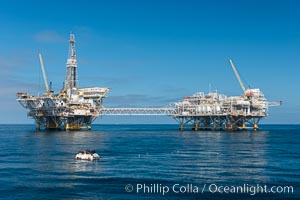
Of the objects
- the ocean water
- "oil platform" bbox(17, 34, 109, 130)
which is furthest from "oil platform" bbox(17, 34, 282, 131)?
the ocean water

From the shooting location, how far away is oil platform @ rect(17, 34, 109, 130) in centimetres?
18300

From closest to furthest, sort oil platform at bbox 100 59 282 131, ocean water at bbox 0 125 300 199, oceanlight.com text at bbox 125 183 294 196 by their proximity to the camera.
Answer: ocean water at bbox 0 125 300 199, oceanlight.com text at bbox 125 183 294 196, oil platform at bbox 100 59 282 131

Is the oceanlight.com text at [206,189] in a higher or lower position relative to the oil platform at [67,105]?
lower

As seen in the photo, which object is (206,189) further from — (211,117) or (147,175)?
(211,117)

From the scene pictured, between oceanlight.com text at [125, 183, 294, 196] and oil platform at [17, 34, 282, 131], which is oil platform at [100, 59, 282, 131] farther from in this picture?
oceanlight.com text at [125, 183, 294, 196]

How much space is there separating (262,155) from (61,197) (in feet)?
168

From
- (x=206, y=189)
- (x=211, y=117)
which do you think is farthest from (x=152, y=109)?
(x=206, y=189)

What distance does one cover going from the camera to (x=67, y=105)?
182625 mm

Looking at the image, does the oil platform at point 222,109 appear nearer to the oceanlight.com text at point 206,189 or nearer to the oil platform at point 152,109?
the oil platform at point 152,109

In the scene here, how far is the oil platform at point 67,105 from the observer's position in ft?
600

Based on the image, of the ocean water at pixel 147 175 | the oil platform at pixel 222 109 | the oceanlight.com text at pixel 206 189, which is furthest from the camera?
the oil platform at pixel 222 109

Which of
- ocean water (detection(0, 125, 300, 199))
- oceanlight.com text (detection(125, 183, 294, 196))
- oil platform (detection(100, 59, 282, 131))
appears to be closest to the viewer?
ocean water (detection(0, 125, 300, 199))

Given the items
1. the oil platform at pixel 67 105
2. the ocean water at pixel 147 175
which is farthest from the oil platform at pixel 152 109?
the ocean water at pixel 147 175

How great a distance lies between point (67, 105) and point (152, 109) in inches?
1524
